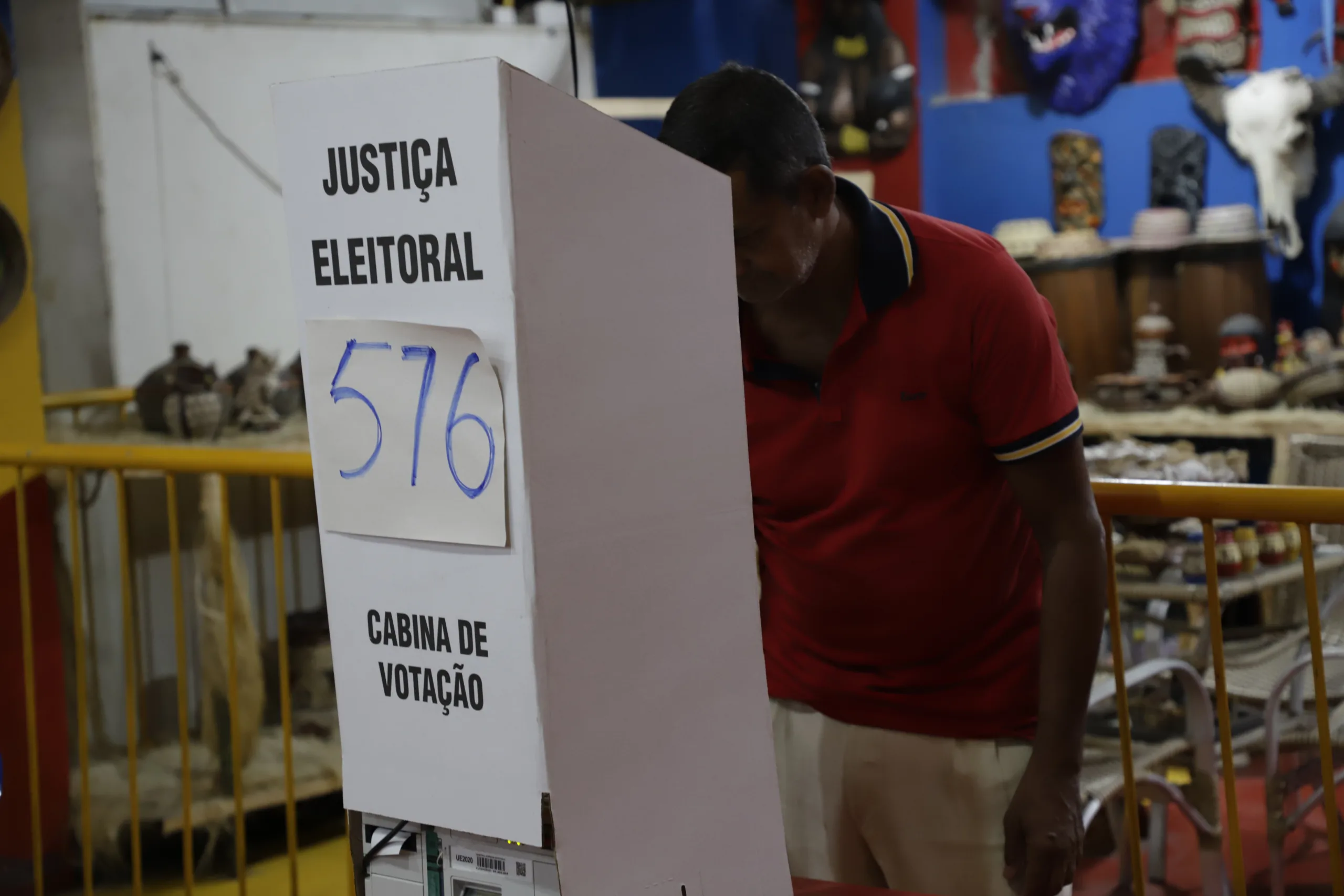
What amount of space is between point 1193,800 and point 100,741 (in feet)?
8.84

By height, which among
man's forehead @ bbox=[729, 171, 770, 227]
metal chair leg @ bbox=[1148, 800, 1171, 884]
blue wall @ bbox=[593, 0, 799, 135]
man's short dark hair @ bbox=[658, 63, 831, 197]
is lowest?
metal chair leg @ bbox=[1148, 800, 1171, 884]

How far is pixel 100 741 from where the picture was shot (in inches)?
138

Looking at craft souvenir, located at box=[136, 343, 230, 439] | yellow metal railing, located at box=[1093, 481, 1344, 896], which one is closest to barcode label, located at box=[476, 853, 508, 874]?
yellow metal railing, located at box=[1093, 481, 1344, 896]

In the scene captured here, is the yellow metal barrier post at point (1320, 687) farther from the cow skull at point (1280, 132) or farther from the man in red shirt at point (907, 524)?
the cow skull at point (1280, 132)

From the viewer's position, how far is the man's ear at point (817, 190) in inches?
46.6

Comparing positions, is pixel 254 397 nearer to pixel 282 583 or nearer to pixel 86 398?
pixel 86 398

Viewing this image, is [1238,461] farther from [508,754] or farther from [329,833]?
[508,754]

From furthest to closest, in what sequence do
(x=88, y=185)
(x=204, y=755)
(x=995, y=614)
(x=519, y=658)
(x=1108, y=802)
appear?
1. (x=88, y=185)
2. (x=204, y=755)
3. (x=1108, y=802)
4. (x=995, y=614)
5. (x=519, y=658)

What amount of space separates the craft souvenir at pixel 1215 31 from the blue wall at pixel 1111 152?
0.50 ft

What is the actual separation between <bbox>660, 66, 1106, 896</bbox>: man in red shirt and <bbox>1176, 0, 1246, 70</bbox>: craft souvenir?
3478mm

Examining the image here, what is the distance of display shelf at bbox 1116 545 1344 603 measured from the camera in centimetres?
300

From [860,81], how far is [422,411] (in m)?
4.75

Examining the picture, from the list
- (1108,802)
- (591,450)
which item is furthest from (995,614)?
(1108,802)

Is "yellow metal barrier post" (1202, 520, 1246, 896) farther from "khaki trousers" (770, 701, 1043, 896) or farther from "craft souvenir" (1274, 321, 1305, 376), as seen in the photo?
"craft souvenir" (1274, 321, 1305, 376)
